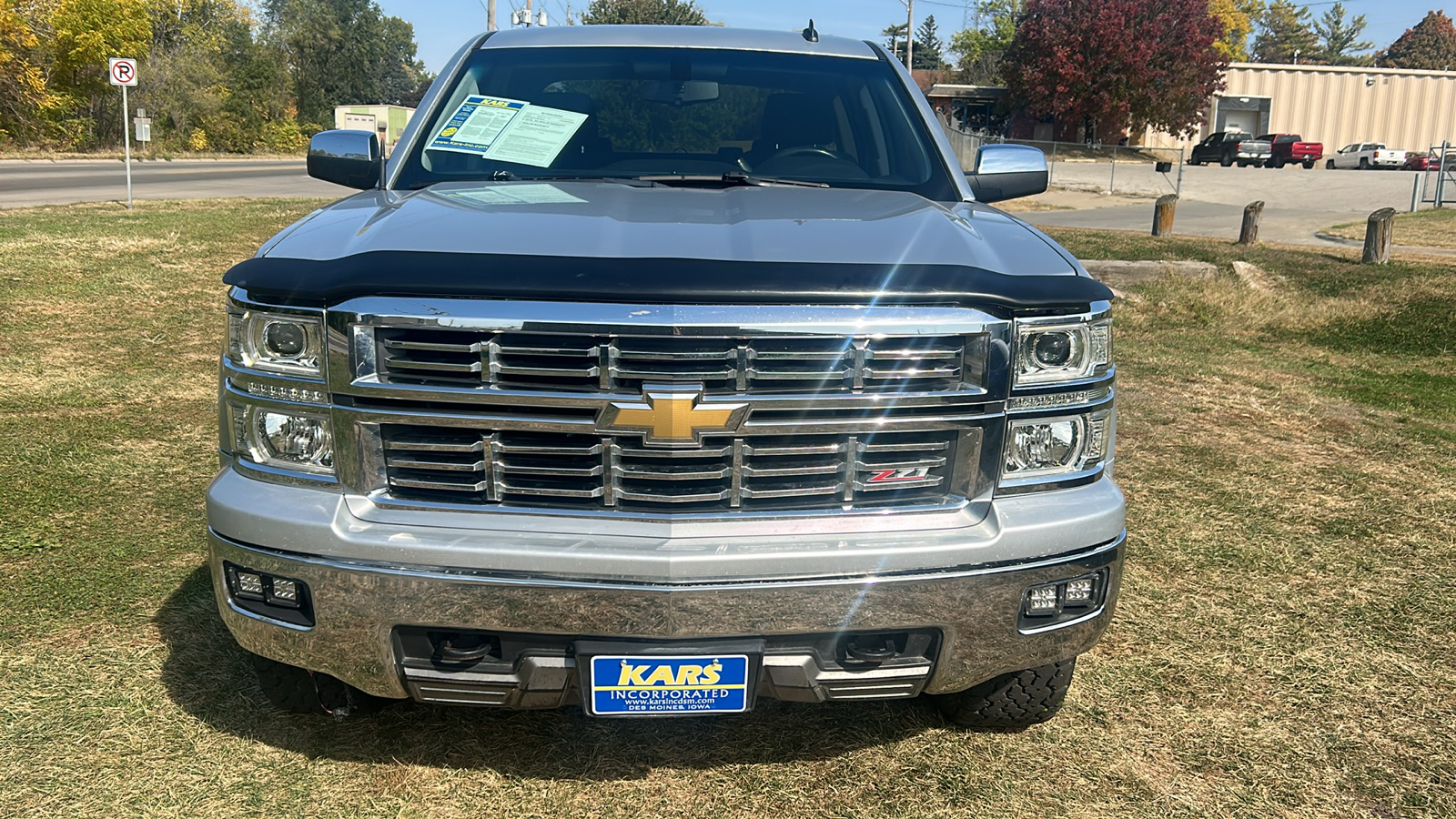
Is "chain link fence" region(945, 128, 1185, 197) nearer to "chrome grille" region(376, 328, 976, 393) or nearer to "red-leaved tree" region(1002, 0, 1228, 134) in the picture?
"red-leaved tree" region(1002, 0, 1228, 134)

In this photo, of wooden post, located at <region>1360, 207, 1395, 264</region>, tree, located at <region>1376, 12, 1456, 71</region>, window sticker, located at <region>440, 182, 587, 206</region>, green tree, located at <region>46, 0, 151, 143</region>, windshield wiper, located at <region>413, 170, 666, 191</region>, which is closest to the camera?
window sticker, located at <region>440, 182, 587, 206</region>

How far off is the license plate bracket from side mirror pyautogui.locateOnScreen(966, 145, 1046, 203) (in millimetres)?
1927

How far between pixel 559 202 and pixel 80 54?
4691cm

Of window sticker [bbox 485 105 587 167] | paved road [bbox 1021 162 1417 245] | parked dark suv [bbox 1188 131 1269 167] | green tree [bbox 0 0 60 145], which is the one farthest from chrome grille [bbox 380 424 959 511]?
parked dark suv [bbox 1188 131 1269 167]

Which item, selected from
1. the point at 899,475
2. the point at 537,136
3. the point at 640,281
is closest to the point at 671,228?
the point at 640,281

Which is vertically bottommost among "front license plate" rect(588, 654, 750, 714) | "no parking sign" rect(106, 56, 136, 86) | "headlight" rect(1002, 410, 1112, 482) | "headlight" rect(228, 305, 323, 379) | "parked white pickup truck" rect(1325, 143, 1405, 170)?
"front license plate" rect(588, 654, 750, 714)

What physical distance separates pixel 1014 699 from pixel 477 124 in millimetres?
2342

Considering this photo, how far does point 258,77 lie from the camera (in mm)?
55844

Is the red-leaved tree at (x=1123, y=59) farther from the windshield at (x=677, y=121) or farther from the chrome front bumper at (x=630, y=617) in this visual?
the chrome front bumper at (x=630, y=617)

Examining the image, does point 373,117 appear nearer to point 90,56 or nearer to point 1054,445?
point 90,56

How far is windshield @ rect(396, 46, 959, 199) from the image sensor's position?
343 cm

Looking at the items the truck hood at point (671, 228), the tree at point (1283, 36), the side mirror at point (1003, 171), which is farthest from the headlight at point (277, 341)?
the tree at point (1283, 36)

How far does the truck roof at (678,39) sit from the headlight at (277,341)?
6.17ft

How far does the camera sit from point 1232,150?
44531mm
